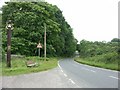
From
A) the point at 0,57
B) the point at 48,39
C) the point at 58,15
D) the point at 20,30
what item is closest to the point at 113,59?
the point at 0,57

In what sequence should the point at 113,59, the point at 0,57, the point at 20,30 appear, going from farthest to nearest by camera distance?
the point at 20,30
the point at 113,59
the point at 0,57

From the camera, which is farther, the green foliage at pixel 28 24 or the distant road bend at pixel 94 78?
the green foliage at pixel 28 24

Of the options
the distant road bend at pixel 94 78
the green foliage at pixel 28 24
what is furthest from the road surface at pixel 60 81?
the green foliage at pixel 28 24

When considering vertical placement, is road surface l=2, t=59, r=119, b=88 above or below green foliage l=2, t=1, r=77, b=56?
below

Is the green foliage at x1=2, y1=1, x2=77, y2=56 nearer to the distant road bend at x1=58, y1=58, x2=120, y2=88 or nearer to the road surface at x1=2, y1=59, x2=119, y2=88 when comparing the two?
the distant road bend at x1=58, y1=58, x2=120, y2=88

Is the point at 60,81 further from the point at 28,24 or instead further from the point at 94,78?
the point at 28,24

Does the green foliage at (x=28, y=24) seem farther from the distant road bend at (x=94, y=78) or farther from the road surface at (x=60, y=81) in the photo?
the road surface at (x=60, y=81)

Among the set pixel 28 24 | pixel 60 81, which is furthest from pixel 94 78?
pixel 28 24

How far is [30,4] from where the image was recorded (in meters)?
55.9

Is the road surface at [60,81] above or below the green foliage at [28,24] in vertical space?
below

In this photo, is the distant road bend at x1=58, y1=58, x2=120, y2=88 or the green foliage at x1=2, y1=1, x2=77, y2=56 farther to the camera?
the green foliage at x1=2, y1=1, x2=77, y2=56

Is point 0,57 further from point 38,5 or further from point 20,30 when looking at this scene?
point 38,5

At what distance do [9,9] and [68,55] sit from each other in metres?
53.4

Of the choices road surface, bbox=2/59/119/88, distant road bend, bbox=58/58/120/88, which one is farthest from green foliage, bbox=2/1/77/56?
road surface, bbox=2/59/119/88
